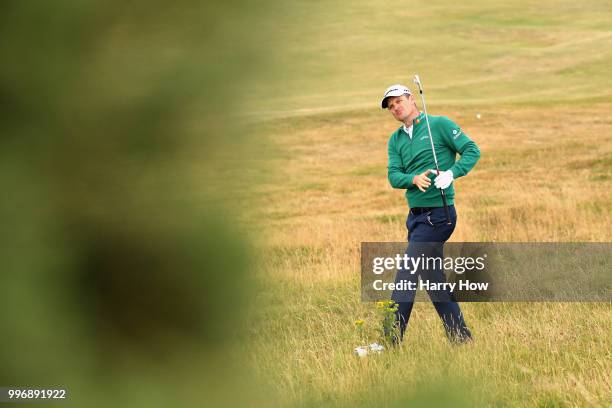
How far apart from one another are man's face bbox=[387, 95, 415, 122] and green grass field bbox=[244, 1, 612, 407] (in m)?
0.81

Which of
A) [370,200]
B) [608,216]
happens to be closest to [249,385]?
[608,216]

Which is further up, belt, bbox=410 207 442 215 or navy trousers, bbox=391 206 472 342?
belt, bbox=410 207 442 215

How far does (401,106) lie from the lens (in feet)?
20.3

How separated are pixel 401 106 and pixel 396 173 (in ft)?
1.81

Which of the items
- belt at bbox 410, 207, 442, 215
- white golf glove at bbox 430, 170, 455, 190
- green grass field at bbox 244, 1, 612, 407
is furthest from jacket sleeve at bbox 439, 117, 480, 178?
green grass field at bbox 244, 1, 612, 407

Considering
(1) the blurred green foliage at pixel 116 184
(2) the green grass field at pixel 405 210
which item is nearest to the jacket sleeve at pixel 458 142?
(2) the green grass field at pixel 405 210

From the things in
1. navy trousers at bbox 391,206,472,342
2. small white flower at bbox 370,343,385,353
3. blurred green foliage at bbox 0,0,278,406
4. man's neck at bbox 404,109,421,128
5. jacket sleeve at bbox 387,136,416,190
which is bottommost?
blurred green foliage at bbox 0,0,278,406

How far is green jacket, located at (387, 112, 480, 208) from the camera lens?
6062 millimetres

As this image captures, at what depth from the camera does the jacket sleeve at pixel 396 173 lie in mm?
6043

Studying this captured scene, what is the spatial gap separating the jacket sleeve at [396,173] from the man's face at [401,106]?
1.17 feet

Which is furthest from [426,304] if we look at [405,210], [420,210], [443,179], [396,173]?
[405,210]

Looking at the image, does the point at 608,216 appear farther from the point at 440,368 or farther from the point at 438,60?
the point at 438,60

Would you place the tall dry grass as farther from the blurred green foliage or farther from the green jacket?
the green jacket

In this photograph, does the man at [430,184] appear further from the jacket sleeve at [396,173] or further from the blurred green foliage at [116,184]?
the blurred green foliage at [116,184]
